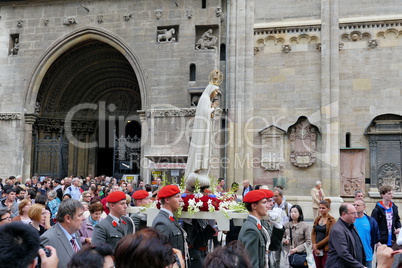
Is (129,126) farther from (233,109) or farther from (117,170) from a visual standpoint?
(233,109)

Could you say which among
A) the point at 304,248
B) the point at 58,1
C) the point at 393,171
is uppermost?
the point at 58,1

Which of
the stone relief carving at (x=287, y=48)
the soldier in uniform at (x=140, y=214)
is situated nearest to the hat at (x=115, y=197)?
the soldier in uniform at (x=140, y=214)

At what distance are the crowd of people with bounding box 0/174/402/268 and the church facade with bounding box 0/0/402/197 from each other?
7.05 m

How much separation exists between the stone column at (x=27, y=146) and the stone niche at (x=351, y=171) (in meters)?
12.8

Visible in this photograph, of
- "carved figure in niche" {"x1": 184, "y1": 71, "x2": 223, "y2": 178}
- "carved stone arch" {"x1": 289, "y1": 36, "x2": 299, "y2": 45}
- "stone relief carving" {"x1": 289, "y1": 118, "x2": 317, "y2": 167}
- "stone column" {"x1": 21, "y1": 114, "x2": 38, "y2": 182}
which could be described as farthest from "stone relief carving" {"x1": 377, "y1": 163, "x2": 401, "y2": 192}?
"stone column" {"x1": 21, "y1": 114, "x2": 38, "y2": 182}

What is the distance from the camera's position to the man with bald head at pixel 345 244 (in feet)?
16.0

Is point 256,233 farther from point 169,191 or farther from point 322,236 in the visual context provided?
point 322,236

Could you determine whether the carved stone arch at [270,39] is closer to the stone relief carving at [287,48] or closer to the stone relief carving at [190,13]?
the stone relief carving at [287,48]

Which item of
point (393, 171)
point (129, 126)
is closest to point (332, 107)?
point (393, 171)

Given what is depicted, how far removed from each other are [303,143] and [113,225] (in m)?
12.2

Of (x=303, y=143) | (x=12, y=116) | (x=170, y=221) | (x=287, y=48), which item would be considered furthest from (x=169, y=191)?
(x=12, y=116)

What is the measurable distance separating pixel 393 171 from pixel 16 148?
49.0 feet

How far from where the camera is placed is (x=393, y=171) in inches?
603

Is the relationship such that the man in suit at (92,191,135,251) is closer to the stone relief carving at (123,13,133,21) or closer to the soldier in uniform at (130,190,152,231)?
the soldier in uniform at (130,190,152,231)
